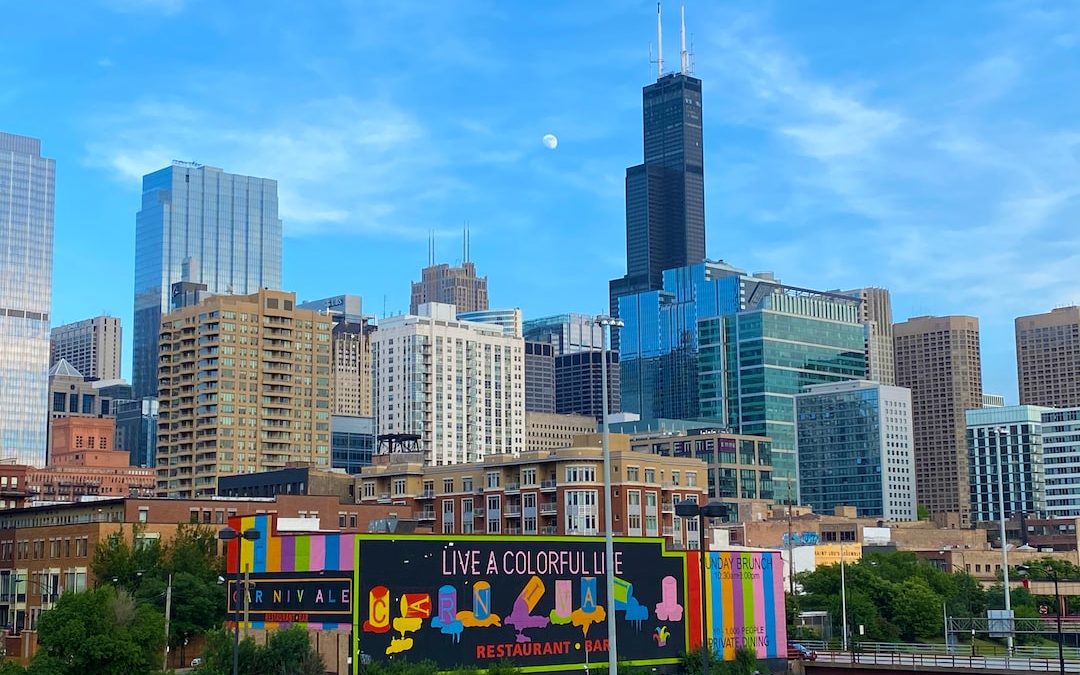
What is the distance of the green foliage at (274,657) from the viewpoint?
89.4 m

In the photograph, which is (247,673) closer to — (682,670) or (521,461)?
(682,670)

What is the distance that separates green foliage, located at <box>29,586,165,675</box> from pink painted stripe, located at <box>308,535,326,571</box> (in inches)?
445

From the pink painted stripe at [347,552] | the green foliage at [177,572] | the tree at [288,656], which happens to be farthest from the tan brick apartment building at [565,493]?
the tree at [288,656]

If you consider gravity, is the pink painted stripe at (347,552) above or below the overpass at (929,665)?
above

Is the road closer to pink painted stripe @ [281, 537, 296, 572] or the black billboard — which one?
the black billboard

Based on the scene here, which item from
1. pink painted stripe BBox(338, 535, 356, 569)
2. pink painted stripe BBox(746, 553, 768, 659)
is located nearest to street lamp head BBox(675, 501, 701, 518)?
pink painted stripe BBox(338, 535, 356, 569)

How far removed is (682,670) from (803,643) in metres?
31.5

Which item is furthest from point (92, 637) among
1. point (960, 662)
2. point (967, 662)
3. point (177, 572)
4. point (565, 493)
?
point (565, 493)

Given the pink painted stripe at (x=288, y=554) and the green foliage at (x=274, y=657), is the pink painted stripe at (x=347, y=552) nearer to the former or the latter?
the pink painted stripe at (x=288, y=554)

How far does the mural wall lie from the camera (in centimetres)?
9606

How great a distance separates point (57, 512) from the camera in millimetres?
137750

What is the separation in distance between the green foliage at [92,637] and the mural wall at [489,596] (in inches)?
363

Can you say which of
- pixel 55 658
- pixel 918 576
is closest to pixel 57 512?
pixel 55 658

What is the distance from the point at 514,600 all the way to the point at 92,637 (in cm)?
2923
